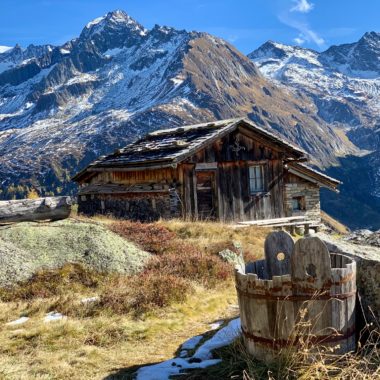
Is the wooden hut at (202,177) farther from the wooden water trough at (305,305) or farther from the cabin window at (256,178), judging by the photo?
the wooden water trough at (305,305)

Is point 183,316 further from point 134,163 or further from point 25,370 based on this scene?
point 134,163

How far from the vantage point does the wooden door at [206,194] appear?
75.0ft

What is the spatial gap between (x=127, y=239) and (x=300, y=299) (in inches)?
307

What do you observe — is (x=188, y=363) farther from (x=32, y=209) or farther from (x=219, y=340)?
(x=32, y=209)

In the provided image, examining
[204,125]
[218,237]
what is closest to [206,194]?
[204,125]

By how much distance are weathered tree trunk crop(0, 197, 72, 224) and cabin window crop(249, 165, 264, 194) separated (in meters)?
12.9

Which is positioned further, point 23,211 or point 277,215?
point 277,215

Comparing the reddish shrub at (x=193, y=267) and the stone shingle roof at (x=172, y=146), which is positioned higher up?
the stone shingle roof at (x=172, y=146)

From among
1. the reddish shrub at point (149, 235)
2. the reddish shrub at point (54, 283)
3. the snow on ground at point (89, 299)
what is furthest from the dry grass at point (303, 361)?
the reddish shrub at point (149, 235)

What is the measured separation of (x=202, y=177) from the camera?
23.0 metres

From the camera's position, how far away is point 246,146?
79.0ft

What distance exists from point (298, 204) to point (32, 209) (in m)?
17.5

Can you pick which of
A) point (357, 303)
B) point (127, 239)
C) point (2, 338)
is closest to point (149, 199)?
point (127, 239)

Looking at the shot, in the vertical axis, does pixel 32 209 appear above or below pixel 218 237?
above
